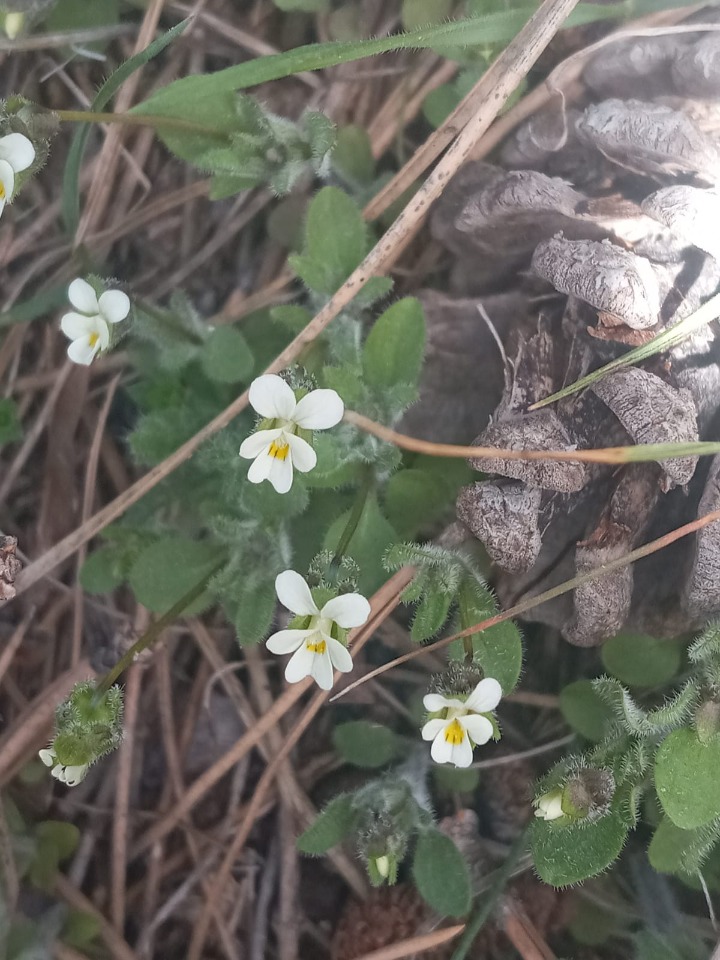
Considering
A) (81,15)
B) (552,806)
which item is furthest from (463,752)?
(81,15)

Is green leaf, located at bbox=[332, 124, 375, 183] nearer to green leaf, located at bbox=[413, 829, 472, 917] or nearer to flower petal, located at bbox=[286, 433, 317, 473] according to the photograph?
flower petal, located at bbox=[286, 433, 317, 473]

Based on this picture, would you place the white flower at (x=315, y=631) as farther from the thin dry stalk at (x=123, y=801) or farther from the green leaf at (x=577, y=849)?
the thin dry stalk at (x=123, y=801)

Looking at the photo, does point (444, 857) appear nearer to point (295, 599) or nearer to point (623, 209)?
point (295, 599)

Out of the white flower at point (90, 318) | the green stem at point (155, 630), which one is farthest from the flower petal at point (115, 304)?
the green stem at point (155, 630)

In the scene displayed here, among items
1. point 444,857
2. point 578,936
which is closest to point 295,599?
point 444,857

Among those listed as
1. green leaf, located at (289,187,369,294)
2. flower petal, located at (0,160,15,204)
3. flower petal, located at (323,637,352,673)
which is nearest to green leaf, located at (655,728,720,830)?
flower petal, located at (323,637,352,673)

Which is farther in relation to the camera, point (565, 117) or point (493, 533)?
point (565, 117)
